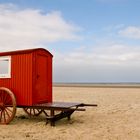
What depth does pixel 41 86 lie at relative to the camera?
12.9 m

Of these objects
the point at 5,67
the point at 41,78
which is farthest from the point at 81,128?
the point at 5,67

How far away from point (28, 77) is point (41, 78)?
803 mm

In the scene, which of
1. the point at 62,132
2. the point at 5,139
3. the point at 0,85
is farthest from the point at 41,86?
the point at 5,139

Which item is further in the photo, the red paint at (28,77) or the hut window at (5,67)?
the hut window at (5,67)

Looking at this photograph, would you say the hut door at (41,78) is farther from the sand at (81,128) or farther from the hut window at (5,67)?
the hut window at (5,67)

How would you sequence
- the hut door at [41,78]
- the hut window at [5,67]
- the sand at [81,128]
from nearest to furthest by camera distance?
1. the sand at [81,128]
2. the hut door at [41,78]
3. the hut window at [5,67]

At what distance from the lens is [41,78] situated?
1294cm

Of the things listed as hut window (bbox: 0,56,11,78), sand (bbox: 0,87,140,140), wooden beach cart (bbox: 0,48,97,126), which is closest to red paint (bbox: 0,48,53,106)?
wooden beach cart (bbox: 0,48,97,126)

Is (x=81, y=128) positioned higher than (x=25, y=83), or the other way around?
(x=25, y=83)

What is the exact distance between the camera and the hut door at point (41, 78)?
498 inches

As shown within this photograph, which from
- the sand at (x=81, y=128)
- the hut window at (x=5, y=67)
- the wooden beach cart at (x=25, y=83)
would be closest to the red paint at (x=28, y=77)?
the wooden beach cart at (x=25, y=83)

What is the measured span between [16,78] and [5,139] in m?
3.45

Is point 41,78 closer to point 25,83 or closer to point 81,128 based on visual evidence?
point 25,83

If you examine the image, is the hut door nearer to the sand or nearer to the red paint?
the red paint
